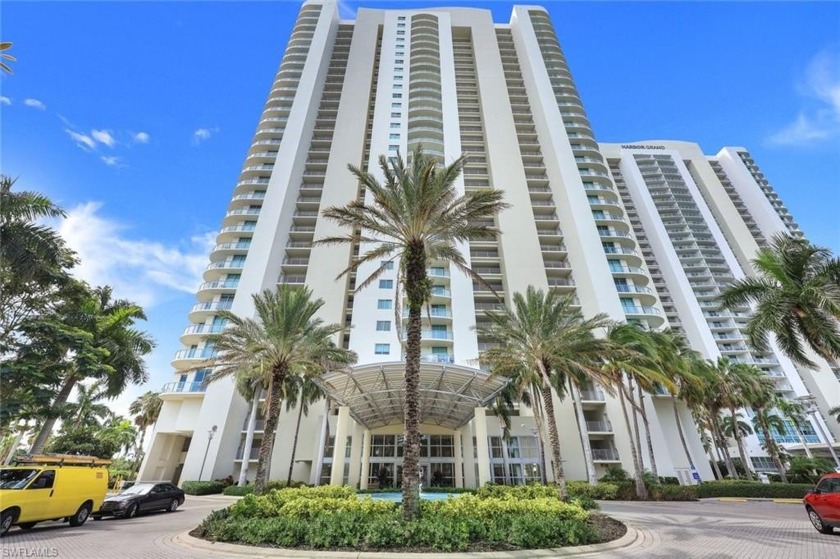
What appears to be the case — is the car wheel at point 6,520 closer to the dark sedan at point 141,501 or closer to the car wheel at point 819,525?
the dark sedan at point 141,501

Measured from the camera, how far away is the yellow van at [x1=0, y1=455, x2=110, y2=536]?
11008 millimetres

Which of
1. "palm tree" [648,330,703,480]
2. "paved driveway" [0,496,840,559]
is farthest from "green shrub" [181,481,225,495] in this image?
"palm tree" [648,330,703,480]

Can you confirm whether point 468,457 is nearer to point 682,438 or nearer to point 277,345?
point 277,345

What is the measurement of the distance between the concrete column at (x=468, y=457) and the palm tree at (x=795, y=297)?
20.7 m

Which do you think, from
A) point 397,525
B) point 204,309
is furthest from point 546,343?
point 204,309

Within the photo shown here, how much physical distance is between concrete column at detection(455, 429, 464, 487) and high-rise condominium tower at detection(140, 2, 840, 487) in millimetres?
369

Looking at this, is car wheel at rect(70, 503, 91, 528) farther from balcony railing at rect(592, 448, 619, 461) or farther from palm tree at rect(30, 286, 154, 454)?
balcony railing at rect(592, 448, 619, 461)

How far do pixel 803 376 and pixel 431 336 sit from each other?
65381 mm

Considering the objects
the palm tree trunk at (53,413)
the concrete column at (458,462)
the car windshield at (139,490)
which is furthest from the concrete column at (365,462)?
the palm tree trunk at (53,413)

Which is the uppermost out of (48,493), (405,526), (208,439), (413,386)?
(208,439)

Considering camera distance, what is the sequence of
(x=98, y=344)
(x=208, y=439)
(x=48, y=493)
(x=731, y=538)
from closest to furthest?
(x=731, y=538)
(x=48, y=493)
(x=98, y=344)
(x=208, y=439)

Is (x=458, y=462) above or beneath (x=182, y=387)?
beneath

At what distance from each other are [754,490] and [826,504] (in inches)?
855

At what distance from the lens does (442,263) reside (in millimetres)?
42281
